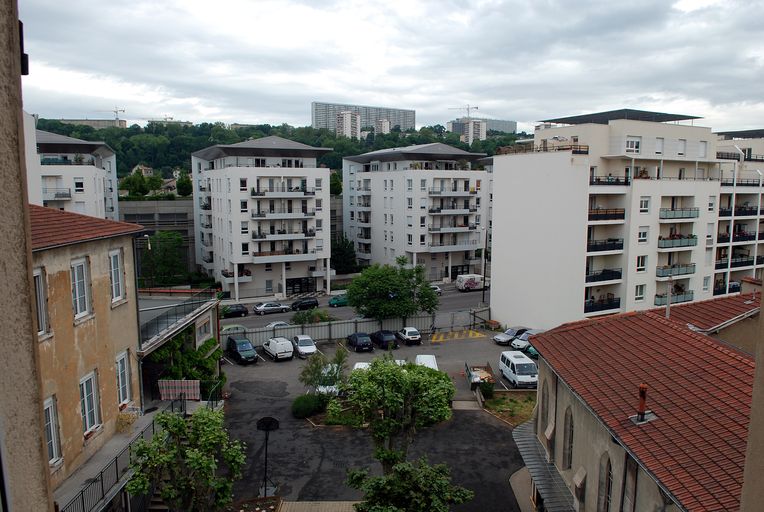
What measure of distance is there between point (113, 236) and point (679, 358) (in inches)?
619

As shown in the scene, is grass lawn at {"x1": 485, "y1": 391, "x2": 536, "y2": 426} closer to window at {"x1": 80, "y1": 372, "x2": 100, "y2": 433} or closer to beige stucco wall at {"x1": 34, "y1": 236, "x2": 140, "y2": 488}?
beige stucco wall at {"x1": 34, "y1": 236, "x2": 140, "y2": 488}

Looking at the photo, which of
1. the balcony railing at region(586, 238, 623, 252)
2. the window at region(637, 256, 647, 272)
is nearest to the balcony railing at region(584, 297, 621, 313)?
the window at region(637, 256, 647, 272)

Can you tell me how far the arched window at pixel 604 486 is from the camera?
13945 millimetres

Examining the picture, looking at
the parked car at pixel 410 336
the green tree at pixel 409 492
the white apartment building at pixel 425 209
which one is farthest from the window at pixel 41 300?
the white apartment building at pixel 425 209

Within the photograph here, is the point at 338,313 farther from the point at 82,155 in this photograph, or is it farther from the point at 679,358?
the point at 679,358

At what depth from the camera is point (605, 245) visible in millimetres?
41438

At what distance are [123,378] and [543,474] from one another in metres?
13.4

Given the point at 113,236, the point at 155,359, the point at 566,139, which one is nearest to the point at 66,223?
the point at 113,236

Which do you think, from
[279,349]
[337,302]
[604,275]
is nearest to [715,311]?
[604,275]

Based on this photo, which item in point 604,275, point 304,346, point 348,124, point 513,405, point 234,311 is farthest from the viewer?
point 348,124

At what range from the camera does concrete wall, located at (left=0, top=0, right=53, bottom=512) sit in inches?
169

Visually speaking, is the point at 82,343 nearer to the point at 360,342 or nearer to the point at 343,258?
the point at 360,342

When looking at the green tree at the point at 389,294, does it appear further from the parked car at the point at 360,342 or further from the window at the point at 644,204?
the window at the point at 644,204

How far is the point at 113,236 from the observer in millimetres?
16516
